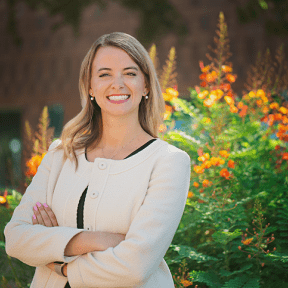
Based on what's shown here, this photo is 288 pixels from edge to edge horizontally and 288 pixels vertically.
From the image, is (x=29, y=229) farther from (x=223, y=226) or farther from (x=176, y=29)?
(x=176, y=29)

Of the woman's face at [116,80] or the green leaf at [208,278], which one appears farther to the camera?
the green leaf at [208,278]

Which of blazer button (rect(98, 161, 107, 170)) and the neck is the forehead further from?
blazer button (rect(98, 161, 107, 170))

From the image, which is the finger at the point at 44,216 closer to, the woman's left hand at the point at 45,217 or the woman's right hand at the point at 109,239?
the woman's left hand at the point at 45,217

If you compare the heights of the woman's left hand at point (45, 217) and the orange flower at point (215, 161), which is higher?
the orange flower at point (215, 161)

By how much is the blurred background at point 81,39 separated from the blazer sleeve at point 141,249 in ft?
12.5

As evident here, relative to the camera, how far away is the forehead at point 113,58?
5.11 feet

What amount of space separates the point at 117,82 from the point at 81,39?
5113mm

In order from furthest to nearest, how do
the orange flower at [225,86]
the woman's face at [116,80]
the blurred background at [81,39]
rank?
the blurred background at [81,39] < the orange flower at [225,86] < the woman's face at [116,80]

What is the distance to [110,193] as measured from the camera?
1451 mm

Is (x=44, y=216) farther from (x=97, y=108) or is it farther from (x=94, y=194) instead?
(x=97, y=108)

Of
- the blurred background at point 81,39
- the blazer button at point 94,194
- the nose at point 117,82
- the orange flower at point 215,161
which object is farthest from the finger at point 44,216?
the blurred background at point 81,39

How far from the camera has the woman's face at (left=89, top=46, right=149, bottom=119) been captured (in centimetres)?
156

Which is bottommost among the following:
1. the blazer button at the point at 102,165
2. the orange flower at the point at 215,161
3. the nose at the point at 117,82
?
the blazer button at the point at 102,165

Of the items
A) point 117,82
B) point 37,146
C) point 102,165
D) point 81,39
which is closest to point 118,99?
point 117,82
